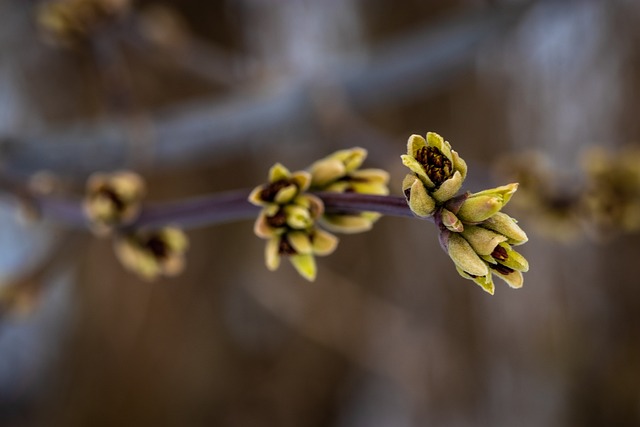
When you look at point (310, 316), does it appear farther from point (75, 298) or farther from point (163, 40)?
point (163, 40)

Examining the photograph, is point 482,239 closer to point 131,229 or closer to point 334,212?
point 334,212

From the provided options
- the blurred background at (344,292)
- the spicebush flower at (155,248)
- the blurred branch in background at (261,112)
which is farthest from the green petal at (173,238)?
the blurred background at (344,292)

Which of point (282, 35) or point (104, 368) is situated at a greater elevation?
point (282, 35)

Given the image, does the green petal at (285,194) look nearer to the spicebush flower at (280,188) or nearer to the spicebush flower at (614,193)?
the spicebush flower at (280,188)

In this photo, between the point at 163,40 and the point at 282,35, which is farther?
the point at 282,35

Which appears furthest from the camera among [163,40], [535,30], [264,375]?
[264,375]

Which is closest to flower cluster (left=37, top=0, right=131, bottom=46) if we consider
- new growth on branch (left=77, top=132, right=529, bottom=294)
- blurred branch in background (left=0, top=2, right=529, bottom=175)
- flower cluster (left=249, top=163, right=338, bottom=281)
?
blurred branch in background (left=0, top=2, right=529, bottom=175)

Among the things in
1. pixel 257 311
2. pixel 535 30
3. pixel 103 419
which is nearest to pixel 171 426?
pixel 103 419
